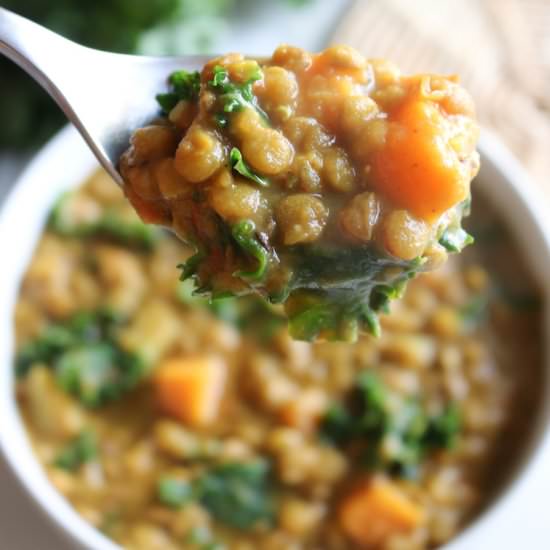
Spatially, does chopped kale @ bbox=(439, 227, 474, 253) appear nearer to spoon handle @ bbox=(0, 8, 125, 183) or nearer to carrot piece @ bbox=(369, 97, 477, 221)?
carrot piece @ bbox=(369, 97, 477, 221)

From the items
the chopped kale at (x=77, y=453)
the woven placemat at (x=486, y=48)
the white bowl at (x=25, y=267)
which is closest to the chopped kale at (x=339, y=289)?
the white bowl at (x=25, y=267)

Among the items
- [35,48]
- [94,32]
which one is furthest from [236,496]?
[94,32]

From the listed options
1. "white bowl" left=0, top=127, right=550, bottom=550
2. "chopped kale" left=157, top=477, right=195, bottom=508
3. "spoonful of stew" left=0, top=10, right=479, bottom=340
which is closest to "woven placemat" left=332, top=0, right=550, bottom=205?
"white bowl" left=0, top=127, right=550, bottom=550

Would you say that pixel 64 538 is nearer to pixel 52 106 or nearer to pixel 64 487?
pixel 64 487

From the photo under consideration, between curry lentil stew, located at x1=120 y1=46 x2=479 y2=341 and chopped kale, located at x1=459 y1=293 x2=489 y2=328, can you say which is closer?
curry lentil stew, located at x1=120 y1=46 x2=479 y2=341

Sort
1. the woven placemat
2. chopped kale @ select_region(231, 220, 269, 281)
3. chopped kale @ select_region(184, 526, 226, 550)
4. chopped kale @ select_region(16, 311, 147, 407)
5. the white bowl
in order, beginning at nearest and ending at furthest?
chopped kale @ select_region(231, 220, 269, 281)
the white bowl
chopped kale @ select_region(184, 526, 226, 550)
chopped kale @ select_region(16, 311, 147, 407)
the woven placemat
